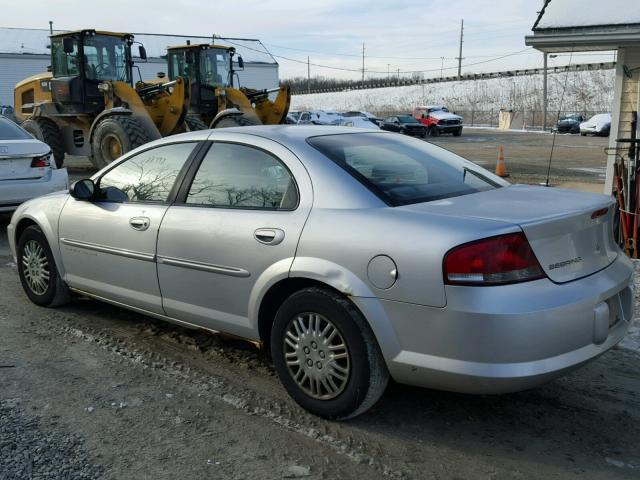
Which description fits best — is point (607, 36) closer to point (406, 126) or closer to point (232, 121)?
point (232, 121)

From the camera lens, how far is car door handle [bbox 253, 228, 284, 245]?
3534 millimetres

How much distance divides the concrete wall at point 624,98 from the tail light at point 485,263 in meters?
6.93

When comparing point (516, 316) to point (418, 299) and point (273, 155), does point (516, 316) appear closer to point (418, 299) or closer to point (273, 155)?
point (418, 299)

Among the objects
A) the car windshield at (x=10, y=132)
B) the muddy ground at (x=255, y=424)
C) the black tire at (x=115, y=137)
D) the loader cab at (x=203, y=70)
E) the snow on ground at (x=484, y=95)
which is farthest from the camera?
the snow on ground at (x=484, y=95)

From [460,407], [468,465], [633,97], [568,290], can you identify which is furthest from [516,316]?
[633,97]

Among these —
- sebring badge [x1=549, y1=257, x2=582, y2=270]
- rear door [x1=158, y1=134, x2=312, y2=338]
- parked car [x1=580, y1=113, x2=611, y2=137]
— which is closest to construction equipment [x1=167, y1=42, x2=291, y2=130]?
rear door [x1=158, y1=134, x2=312, y2=338]

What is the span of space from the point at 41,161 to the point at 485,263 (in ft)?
23.0

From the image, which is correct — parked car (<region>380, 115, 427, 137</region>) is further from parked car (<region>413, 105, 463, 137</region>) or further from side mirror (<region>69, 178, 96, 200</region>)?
side mirror (<region>69, 178, 96, 200</region>)

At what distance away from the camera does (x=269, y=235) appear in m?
3.57

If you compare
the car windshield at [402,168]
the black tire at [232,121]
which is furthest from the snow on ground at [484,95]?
the car windshield at [402,168]

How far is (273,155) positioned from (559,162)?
17675mm

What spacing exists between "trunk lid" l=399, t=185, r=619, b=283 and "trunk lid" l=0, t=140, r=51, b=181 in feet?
20.7

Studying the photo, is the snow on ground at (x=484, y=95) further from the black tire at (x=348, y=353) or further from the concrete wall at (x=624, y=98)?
the black tire at (x=348, y=353)

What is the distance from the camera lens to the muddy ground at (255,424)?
303cm
